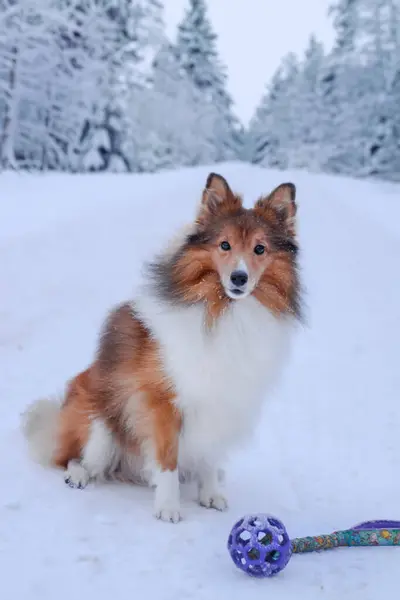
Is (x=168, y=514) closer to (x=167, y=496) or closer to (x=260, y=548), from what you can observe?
(x=167, y=496)

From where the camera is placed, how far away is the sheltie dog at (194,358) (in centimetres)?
338

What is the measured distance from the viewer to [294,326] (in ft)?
12.0

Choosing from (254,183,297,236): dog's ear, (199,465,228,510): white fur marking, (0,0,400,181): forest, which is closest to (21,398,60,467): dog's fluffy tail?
(199,465,228,510): white fur marking

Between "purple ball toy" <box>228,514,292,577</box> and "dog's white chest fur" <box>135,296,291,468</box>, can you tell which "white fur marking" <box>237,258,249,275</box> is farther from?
"purple ball toy" <box>228,514,292,577</box>

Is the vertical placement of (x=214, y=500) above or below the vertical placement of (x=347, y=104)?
below

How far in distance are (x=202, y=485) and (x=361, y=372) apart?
Result: 345cm

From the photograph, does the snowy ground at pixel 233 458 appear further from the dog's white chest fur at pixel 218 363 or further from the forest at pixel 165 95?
the forest at pixel 165 95

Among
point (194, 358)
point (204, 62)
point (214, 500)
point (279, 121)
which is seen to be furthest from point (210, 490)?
point (279, 121)

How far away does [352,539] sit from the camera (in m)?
2.98

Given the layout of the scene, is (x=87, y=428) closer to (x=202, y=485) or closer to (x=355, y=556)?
(x=202, y=485)

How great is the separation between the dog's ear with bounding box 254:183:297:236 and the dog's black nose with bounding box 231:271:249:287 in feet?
1.81

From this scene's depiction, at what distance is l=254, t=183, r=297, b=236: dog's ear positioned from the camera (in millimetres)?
3764

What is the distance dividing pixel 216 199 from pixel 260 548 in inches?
78.3

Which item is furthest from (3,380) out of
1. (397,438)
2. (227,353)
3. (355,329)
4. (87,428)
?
(355,329)
